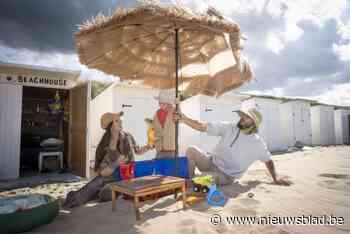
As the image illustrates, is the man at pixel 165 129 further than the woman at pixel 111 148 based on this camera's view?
Yes

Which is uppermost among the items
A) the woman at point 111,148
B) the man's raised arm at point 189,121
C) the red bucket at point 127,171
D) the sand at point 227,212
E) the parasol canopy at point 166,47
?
the parasol canopy at point 166,47

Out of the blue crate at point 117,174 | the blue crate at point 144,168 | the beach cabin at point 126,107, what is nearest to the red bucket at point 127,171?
the blue crate at point 144,168

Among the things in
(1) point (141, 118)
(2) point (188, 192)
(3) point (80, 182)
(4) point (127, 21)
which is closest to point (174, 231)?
(2) point (188, 192)

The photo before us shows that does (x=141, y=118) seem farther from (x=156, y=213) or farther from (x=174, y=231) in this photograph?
(x=174, y=231)

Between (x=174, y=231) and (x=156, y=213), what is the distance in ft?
1.92

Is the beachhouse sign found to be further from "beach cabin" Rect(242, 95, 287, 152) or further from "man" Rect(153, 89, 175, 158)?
"beach cabin" Rect(242, 95, 287, 152)

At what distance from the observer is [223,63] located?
140 inches

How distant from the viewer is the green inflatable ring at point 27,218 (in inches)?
90.1

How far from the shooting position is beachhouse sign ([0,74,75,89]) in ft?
19.7

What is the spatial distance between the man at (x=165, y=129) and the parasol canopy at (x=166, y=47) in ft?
1.56

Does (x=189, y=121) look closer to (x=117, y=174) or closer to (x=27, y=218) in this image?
(x=117, y=174)

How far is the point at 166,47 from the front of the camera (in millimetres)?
3977

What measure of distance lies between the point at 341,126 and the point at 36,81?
19617 millimetres

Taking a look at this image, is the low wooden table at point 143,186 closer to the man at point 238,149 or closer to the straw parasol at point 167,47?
the straw parasol at point 167,47
